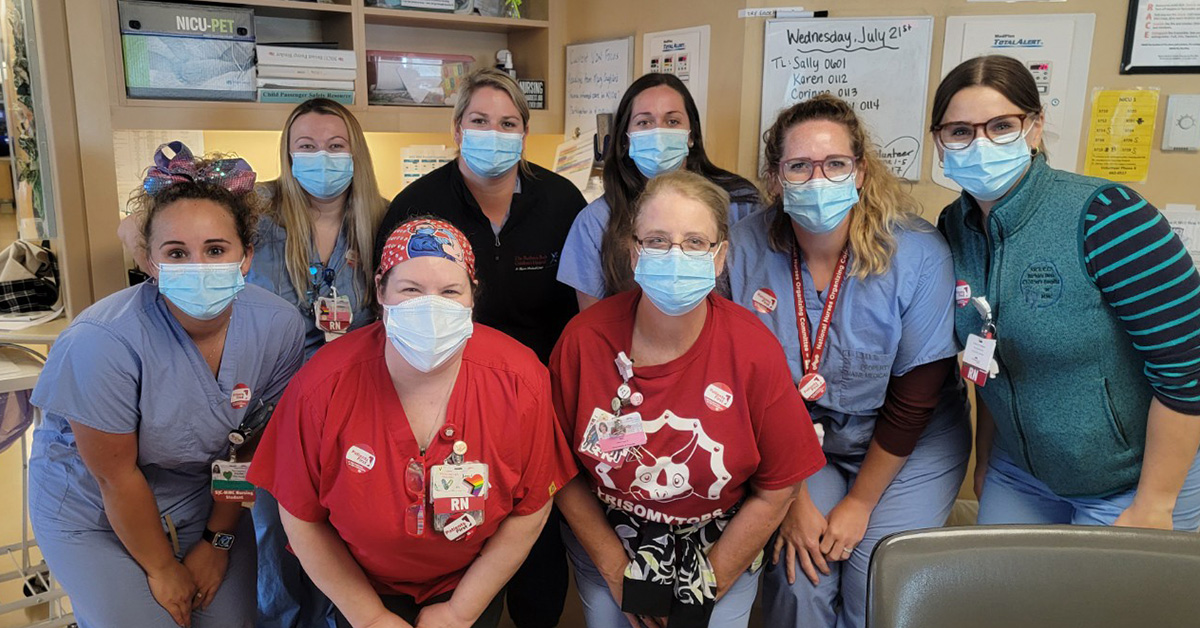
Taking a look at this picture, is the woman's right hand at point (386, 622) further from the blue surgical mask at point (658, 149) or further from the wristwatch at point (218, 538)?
the blue surgical mask at point (658, 149)

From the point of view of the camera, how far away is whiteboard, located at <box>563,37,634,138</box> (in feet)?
11.1

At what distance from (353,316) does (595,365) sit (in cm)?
92

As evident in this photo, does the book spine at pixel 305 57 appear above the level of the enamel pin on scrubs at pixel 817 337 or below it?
above

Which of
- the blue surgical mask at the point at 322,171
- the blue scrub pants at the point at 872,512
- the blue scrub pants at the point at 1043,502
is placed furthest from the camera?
the blue surgical mask at the point at 322,171

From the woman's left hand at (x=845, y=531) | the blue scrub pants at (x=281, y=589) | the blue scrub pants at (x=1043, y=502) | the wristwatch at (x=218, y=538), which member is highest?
the blue scrub pants at (x=1043, y=502)

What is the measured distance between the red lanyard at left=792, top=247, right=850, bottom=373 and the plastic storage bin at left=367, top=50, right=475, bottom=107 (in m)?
2.18

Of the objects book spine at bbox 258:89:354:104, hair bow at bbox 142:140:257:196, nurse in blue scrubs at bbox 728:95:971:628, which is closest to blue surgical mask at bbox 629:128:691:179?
nurse in blue scrubs at bbox 728:95:971:628

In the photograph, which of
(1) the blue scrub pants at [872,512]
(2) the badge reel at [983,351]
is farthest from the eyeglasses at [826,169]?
(1) the blue scrub pants at [872,512]

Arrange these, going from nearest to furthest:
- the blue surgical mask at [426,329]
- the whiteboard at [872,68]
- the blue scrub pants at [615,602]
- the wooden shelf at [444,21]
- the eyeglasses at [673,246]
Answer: the blue surgical mask at [426,329] < the eyeglasses at [673,246] < the blue scrub pants at [615,602] < the whiteboard at [872,68] < the wooden shelf at [444,21]

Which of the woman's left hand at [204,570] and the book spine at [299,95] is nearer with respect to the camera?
the woman's left hand at [204,570]

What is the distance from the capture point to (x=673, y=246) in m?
1.65

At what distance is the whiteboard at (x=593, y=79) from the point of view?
11.1 ft

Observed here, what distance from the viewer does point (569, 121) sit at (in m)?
3.73

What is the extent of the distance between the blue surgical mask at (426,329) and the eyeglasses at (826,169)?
82 cm
